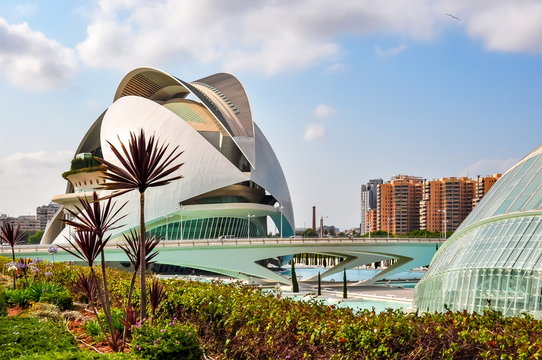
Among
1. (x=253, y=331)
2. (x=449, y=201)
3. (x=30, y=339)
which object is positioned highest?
(x=449, y=201)

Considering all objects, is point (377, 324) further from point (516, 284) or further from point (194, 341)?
point (516, 284)

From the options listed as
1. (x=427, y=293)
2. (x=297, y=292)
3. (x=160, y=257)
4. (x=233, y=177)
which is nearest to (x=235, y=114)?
(x=233, y=177)

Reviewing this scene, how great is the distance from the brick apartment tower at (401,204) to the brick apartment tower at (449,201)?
959cm

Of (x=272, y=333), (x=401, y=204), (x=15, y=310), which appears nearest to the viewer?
(x=272, y=333)

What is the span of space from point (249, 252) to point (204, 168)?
1207cm

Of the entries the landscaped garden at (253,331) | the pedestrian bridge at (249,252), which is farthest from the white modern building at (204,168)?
the landscaped garden at (253,331)

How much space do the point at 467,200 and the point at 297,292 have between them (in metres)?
118

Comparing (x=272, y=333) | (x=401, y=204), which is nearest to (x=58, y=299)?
(x=272, y=333)

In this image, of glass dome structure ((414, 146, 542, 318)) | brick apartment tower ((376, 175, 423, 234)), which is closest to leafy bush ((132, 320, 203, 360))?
glass dome structure ((414, 146, 542, 318))

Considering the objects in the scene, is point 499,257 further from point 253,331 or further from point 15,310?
point 15,310

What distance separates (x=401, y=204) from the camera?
6550 inches

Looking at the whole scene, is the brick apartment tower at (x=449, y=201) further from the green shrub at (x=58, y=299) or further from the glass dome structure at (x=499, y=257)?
the green shrub at (x=58, y=299)

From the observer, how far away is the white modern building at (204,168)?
57.3 m

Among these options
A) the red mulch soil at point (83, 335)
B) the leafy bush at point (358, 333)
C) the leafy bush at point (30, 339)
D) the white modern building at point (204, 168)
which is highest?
the white modern building at point (204, 168)
